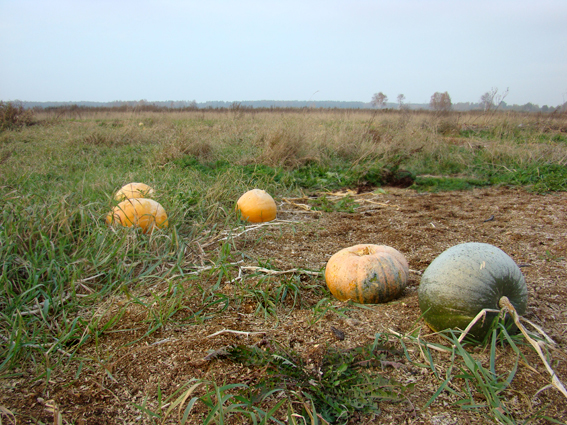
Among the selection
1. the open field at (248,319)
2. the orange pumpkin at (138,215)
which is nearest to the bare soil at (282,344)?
the open field at (248,319)

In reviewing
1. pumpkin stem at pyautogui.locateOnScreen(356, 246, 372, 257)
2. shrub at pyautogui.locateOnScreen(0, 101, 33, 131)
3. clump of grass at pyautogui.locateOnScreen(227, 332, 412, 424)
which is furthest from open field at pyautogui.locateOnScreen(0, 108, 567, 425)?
shrub at pyautogui.locateOnScreen(0, 101, 33, 131)

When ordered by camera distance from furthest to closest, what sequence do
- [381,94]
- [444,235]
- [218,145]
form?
[381,94]
[218,145]
[444,235]

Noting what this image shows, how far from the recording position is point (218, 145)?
8.14 m

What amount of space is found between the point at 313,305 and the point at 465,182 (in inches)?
189

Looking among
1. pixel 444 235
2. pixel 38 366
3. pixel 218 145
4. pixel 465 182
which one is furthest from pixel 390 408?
pixel 218 145

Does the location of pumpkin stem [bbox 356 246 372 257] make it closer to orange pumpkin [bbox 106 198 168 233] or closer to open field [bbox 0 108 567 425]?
open field [bbox 0 108 567 425]

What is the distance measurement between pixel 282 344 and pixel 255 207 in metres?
2.20

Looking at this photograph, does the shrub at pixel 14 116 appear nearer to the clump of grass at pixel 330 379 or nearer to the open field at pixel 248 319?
the open field at pixel 248 319

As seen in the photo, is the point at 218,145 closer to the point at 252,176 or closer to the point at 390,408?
the point at 252,176

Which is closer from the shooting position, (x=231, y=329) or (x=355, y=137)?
(x=231, y=329)

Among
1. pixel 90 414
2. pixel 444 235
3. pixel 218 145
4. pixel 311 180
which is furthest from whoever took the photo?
pixel 218 145

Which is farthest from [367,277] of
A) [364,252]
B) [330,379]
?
[330,379]

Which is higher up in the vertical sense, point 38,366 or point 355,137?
point 355,137

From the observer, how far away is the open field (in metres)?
1.56
